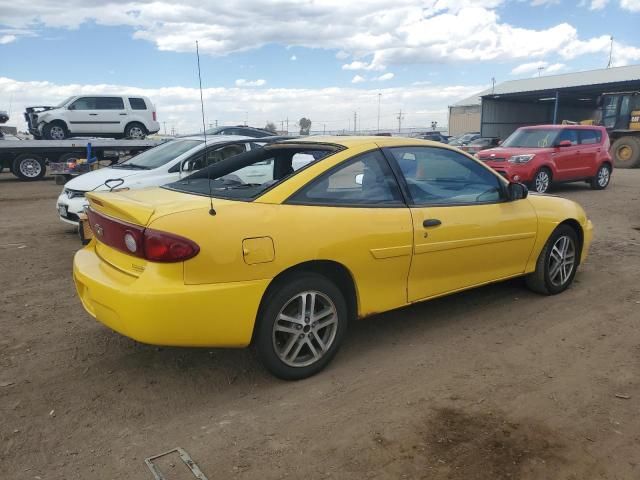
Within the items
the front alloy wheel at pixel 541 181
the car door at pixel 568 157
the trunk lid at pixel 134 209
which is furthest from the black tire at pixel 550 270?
the car door at pixel 568 157

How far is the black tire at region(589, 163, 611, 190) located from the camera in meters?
13.1

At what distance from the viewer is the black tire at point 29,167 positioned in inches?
648

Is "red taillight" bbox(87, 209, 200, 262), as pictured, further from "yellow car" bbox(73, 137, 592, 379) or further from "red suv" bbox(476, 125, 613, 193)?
"red suv" bbox(476, 125, 613, 193)

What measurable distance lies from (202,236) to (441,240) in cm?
175

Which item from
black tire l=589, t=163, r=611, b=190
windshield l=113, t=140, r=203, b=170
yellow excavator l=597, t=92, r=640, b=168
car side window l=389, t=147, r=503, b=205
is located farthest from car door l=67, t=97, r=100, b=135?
yellow excavator l=597, t=92, r=640, b=168

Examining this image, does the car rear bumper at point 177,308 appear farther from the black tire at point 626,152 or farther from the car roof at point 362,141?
the black tire at point 626,152

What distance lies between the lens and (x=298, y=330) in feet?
10.3

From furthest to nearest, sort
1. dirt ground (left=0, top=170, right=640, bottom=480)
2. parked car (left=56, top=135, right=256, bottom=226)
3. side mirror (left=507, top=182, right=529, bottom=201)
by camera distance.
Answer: parked car (left=56, top=135, right=256, bottom=226) → side mirror (left=507, top=182, right=529, bottom=201) → dirt ground (left=0, top=170, right=640, bottom=480)

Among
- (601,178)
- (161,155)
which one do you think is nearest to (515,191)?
(161,155)

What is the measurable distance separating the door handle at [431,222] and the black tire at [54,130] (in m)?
18.3

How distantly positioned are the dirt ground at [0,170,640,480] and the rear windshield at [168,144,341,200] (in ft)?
3.89

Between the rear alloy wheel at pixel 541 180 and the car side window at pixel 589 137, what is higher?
the car side window at pixel 589 137

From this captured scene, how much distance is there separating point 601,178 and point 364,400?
1266 cm

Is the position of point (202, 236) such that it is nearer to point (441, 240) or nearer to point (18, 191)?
point (441, 240)
